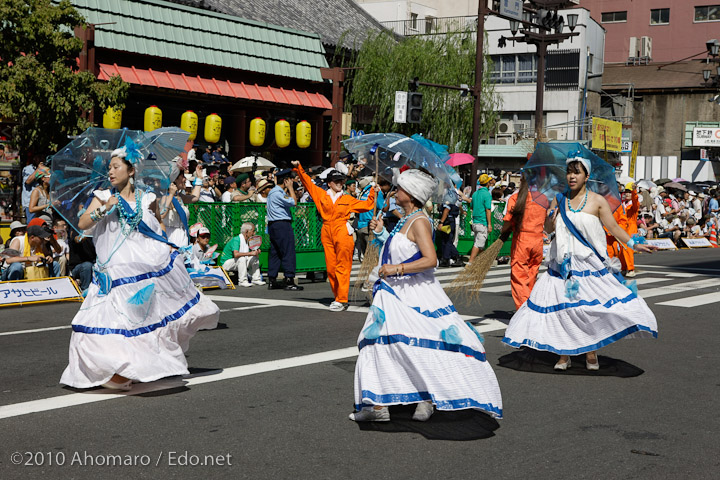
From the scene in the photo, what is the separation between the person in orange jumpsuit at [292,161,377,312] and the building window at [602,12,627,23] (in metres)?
58.0

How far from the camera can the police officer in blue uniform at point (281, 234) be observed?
47.9ft

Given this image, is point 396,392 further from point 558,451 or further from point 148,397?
point 148,397

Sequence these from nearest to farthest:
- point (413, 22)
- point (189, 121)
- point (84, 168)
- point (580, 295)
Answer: point (84, 168)
point (580, 295)
point (189, 121)
point (413, 22)

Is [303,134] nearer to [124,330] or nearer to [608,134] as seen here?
[124,330]

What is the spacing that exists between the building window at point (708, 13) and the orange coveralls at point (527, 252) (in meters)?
57.0

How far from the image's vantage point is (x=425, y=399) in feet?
19.0

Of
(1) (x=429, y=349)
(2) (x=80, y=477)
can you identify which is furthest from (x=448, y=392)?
(2) (x=80, y=477)

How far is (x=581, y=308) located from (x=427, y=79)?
1200 inches

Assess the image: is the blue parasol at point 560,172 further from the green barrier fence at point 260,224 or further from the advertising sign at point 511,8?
the advertising sign at point 511,8

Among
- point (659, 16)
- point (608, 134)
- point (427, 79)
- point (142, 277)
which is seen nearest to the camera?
point (142, 277)

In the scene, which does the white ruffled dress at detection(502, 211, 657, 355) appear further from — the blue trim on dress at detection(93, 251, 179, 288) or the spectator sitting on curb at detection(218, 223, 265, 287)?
the spectator sitting on curb at detection(218, 223, 265, 287)

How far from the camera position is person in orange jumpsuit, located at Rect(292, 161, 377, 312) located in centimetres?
1181

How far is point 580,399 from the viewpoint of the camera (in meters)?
6.86

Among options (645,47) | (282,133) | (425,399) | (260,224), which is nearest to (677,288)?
(260,224)
